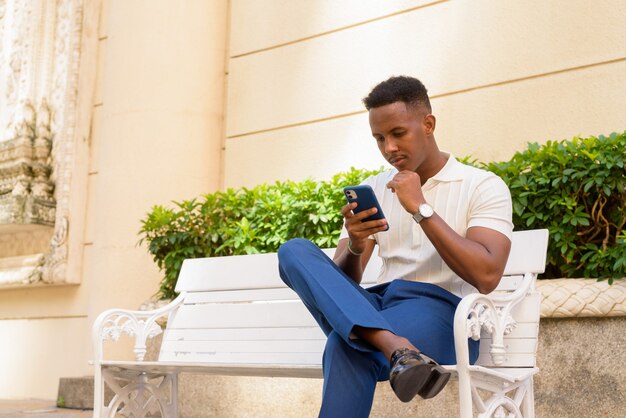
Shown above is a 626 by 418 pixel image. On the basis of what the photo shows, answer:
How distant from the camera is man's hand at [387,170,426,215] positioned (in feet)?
9.96

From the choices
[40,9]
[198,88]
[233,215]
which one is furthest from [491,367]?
[40,9]

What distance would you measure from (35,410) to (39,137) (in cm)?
269

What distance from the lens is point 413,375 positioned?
8.39ft

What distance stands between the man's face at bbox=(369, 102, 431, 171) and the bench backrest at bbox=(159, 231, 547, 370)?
0.80 meters

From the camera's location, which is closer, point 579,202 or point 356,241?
point 356,241

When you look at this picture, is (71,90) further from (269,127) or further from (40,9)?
(269,127)

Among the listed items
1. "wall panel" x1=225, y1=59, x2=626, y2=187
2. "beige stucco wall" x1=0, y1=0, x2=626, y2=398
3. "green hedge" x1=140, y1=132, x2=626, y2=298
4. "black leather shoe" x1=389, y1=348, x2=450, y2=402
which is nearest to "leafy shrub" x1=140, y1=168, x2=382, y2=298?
"green hedge" x1=140, y1=132, x2=626, y2=298

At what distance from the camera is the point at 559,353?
396cm

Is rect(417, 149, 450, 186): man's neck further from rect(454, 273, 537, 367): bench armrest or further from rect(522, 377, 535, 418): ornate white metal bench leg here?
rect(522, 377, 535, 418): ornate white metal bench leg

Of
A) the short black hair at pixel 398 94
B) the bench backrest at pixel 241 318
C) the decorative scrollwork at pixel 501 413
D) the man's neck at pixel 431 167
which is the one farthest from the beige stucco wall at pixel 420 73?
the decorative scrollwork at pixel 501 413

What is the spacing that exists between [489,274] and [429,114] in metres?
0.72

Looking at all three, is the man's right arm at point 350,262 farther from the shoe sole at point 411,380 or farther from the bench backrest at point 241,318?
the shoe sole at point 411,380

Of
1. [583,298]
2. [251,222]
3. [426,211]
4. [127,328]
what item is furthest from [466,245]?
[251,222]

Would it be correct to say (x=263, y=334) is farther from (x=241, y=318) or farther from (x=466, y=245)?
(x=466, y=245)
